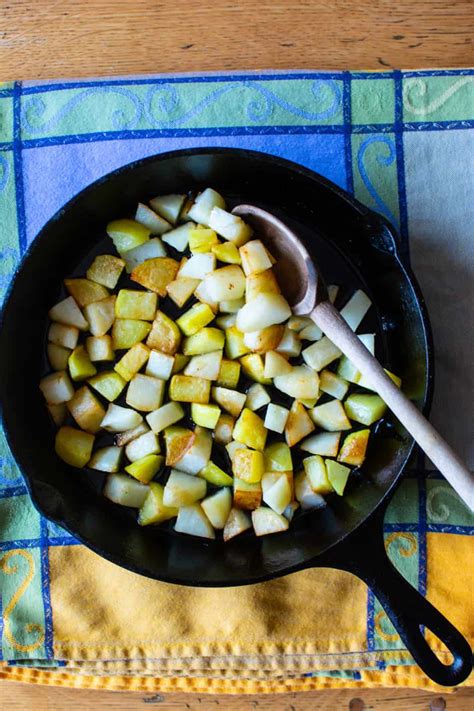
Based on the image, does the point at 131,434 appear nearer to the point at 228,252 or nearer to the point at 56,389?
the point at 56,389

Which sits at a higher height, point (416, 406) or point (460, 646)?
point (416, 406)

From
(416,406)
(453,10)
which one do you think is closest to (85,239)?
(416,406)

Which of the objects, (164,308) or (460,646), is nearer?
(460,646)

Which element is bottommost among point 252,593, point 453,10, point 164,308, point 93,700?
point 93,700

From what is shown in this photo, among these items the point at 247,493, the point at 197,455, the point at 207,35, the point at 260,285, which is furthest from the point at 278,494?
the point at 207,35

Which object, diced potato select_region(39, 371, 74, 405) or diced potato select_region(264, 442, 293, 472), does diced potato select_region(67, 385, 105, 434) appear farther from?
diced potato select_region(264, 442, 293, 472)

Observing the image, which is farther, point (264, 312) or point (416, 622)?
point (264, 312)

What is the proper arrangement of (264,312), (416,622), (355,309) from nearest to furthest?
1. (416,622)
2. (264,312)
3. (355,309)

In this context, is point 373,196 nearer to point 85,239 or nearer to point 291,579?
point 85,239

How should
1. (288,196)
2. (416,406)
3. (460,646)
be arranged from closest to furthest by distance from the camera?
(460,646), (416,406), (288,196)
